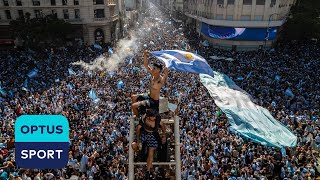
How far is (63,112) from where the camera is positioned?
20.0 meters

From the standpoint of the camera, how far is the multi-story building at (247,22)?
47219 mm

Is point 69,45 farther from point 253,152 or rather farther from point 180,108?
point 253,152

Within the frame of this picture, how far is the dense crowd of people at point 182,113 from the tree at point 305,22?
40.2 feet

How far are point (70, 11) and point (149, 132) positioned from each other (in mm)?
46322

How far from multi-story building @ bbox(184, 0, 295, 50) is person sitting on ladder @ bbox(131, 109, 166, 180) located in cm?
4418

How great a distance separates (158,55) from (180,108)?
12.0 metres

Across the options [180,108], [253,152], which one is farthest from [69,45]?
[253,152]

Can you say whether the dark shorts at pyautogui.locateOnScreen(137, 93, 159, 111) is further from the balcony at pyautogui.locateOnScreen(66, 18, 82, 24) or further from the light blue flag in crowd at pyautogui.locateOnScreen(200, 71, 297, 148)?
the balcony at pyautogui.locateOnScreen(66, 18, 82, 24)

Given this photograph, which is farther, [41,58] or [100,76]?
[41,58]

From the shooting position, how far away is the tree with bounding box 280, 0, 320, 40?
45.2 metres

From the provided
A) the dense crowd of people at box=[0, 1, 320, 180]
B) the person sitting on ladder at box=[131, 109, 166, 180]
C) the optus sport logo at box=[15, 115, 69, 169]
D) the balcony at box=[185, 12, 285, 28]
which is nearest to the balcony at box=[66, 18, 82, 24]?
the dense crowd of people at box=[0, 1, 320, 180]

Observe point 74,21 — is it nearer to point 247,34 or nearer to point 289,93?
point 247,34

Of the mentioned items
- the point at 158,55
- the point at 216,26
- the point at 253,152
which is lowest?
the point at 253,152

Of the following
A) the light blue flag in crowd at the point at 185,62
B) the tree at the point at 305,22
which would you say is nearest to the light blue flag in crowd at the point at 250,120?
the light blue flag in crowd at the point at 185,62
